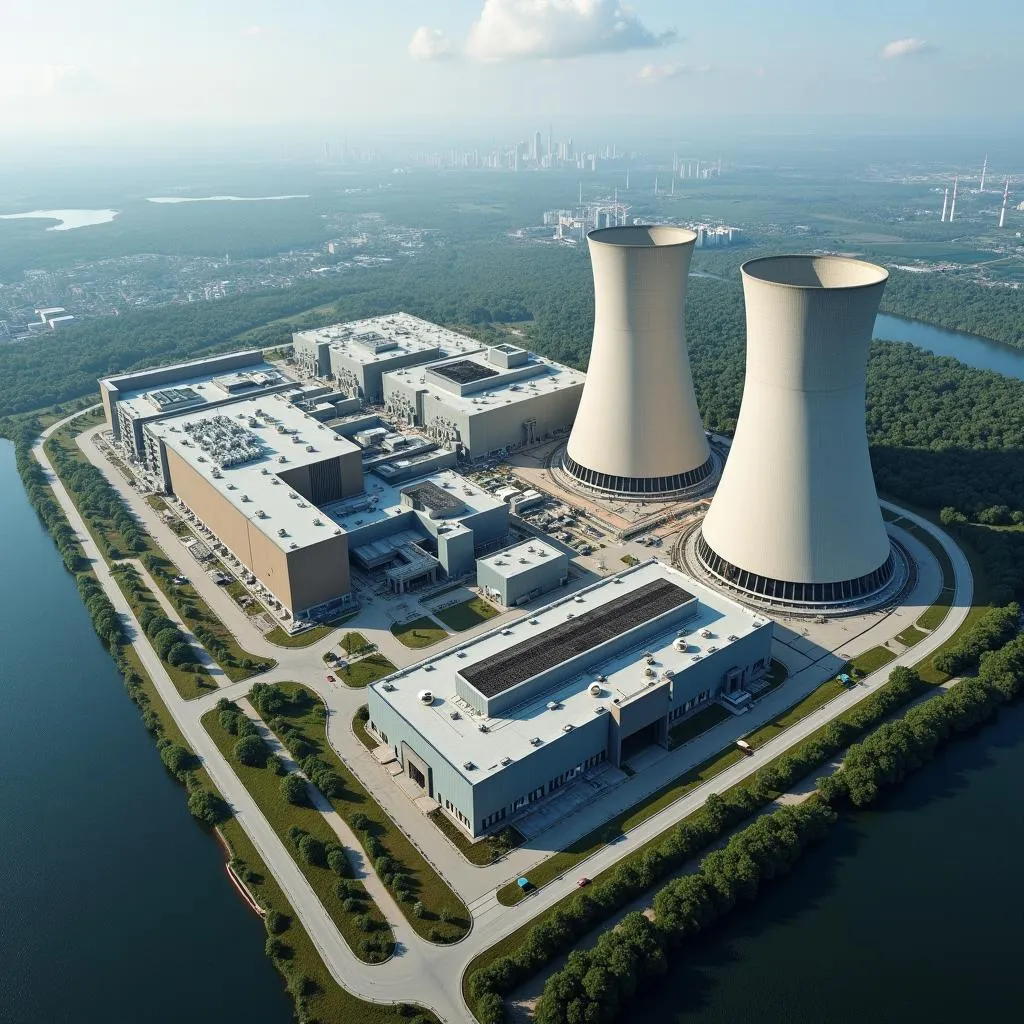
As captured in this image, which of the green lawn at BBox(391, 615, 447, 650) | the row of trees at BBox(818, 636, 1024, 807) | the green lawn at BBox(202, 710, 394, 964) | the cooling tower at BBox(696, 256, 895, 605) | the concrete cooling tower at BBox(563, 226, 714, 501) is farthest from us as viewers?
the concrete cooling tower at BBox(563, 226, 714, 501)

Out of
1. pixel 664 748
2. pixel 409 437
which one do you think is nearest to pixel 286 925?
pixel 664 748

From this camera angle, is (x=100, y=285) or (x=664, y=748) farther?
(x=100, y=285)

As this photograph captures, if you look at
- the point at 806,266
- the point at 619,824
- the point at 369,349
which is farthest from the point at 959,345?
the point at 619,824

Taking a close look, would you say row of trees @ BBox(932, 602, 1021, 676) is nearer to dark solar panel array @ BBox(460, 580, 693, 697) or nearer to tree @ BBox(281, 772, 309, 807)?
dark solar panel array @ BBox(460, 580, 693, 697)

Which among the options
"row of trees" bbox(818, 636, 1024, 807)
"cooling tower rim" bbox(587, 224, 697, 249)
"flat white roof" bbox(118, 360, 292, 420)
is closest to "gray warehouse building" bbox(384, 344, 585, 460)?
"flat white roof" bbox(118, 360, 292, 420)

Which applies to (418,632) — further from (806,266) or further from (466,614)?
(806,266)

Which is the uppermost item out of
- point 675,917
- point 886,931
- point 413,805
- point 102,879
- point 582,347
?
point 582,347

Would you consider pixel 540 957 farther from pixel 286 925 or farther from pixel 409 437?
pixel 409 437
